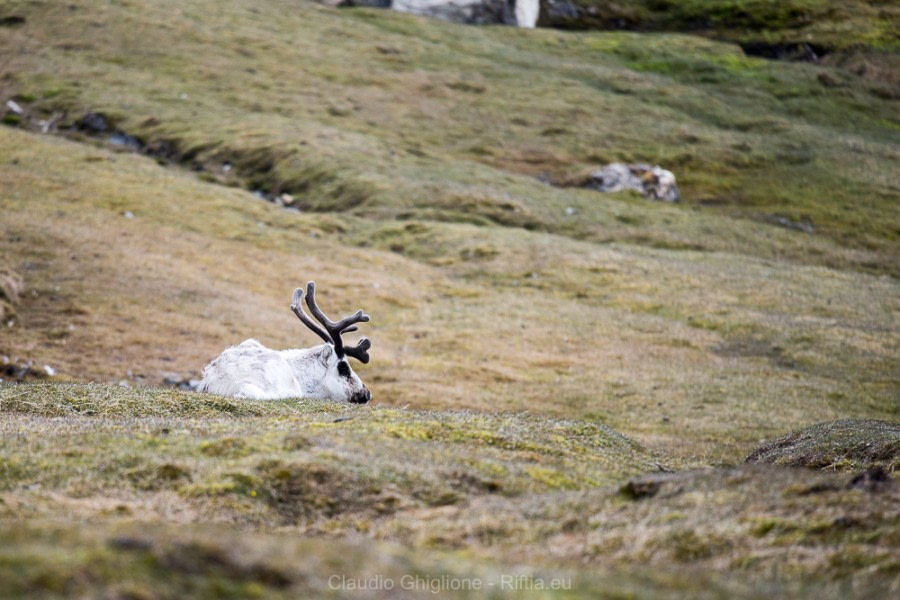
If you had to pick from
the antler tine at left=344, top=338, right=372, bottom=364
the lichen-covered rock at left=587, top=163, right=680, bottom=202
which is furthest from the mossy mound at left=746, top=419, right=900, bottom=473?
the lichen-covered rock at left=587, top=163, right=680, bottom=202

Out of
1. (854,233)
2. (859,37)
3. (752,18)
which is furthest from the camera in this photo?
(752,18)

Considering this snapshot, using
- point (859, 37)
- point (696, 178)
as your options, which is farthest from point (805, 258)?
point (859, 37)

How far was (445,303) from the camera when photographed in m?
40.9

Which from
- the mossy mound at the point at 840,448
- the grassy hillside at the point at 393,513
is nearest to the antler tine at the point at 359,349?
the grassy hillside at the point at 393,513

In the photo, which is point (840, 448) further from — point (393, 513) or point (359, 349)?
point (393, 513)

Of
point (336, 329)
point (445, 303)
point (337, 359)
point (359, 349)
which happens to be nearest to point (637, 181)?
point (445, 303)

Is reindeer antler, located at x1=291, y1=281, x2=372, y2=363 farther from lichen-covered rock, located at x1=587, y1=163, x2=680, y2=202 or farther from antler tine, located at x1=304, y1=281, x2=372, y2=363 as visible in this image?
lichen-covered rock, located at x1=587, y1=163, x2=680, y2=202

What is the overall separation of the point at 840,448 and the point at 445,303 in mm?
26376

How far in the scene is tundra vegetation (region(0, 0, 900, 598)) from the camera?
27.3 ft

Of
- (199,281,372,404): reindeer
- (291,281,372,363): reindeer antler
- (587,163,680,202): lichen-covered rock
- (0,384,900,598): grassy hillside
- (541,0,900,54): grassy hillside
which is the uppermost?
(541,0,900,54): grassy hillside

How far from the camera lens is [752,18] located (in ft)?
365

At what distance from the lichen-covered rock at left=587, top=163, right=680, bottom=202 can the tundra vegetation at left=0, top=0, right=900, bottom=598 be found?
1556 mm

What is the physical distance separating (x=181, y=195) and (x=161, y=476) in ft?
134

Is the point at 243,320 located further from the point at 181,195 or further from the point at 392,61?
Result: the point at 392,61
